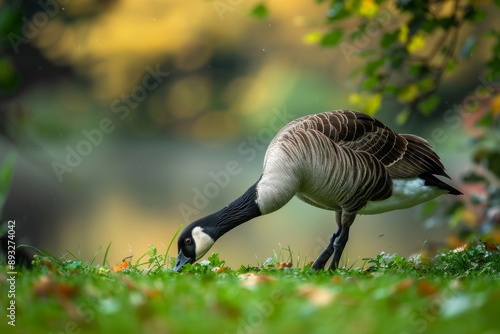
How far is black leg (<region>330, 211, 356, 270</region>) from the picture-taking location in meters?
4.24

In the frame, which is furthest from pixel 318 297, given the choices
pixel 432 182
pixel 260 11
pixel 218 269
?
pixel 432 182

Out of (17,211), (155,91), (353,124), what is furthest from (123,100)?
(353,124)

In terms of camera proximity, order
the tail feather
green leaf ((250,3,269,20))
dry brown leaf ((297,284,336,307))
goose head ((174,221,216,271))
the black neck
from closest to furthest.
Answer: dry brown leaf ((297,284,336,307)) < green leaf ((250,3,269,20)) < goose head ((174,221,216,271)) < the black neck < the tail feather

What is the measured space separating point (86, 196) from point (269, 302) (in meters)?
11.1

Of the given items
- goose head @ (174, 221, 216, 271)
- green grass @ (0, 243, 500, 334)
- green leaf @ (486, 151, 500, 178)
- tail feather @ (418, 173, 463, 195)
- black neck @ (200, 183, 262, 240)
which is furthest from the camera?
tail feather @ (418, 173, 463, 195)

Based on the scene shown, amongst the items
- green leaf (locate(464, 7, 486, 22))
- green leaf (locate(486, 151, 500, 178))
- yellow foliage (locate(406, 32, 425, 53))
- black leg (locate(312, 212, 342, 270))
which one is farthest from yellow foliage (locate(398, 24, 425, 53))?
black leg (locate(312, 212, 342, 270))

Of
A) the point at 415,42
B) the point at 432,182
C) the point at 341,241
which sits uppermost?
the point at 415,42

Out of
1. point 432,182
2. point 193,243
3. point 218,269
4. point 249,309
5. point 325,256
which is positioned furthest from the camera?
point 432,182

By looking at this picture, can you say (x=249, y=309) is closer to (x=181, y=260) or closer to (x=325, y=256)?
(x=181, y=260)

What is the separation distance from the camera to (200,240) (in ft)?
13.8

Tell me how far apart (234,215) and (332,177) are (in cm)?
67

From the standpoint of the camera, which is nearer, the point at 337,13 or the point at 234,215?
the point at 337,13

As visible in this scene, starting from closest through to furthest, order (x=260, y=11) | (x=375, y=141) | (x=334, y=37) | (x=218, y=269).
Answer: (x=260, y=11) → (x=218, y=269) → (x=334, y=37) → (x=375, y=141)

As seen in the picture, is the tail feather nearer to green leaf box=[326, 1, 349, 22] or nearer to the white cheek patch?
green leaf box=[326, 1, 349, 22]
